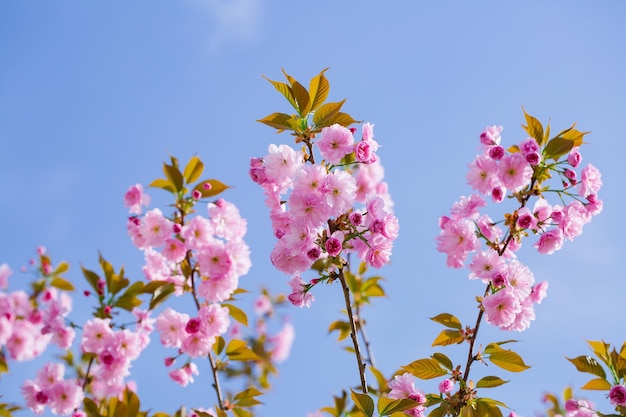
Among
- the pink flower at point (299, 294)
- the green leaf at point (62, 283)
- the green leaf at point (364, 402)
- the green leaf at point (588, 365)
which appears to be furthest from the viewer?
the green leaf at point (62, 283)

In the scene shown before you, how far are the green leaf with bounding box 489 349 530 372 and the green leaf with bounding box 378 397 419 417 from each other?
1.42 feet

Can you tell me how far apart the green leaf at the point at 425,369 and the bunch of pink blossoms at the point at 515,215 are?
0.30 metres

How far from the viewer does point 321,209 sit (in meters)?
1.80

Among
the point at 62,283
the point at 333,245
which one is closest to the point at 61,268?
the point at 62,283

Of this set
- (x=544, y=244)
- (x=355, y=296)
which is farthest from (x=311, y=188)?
(x=355, y=296)

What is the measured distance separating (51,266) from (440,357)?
3641 mm

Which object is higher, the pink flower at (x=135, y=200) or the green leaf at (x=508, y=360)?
the pink flower at (x=135, y=200)

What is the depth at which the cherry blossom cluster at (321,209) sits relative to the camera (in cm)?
180

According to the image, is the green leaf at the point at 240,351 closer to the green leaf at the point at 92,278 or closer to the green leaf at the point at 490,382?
the green leaf at the point at 92,278

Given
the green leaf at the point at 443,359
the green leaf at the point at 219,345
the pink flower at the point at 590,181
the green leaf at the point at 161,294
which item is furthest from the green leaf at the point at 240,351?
the pink flower at the point at 590,181

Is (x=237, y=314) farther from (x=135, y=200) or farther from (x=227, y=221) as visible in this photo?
(x=135, y=200)

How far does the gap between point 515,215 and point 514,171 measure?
0.59ft

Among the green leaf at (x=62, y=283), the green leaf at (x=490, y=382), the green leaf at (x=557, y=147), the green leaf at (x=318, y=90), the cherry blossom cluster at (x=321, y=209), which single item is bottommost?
the green leaf at (x=490, y=382)

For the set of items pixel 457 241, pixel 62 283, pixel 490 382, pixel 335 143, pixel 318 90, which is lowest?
pixel 490 382
